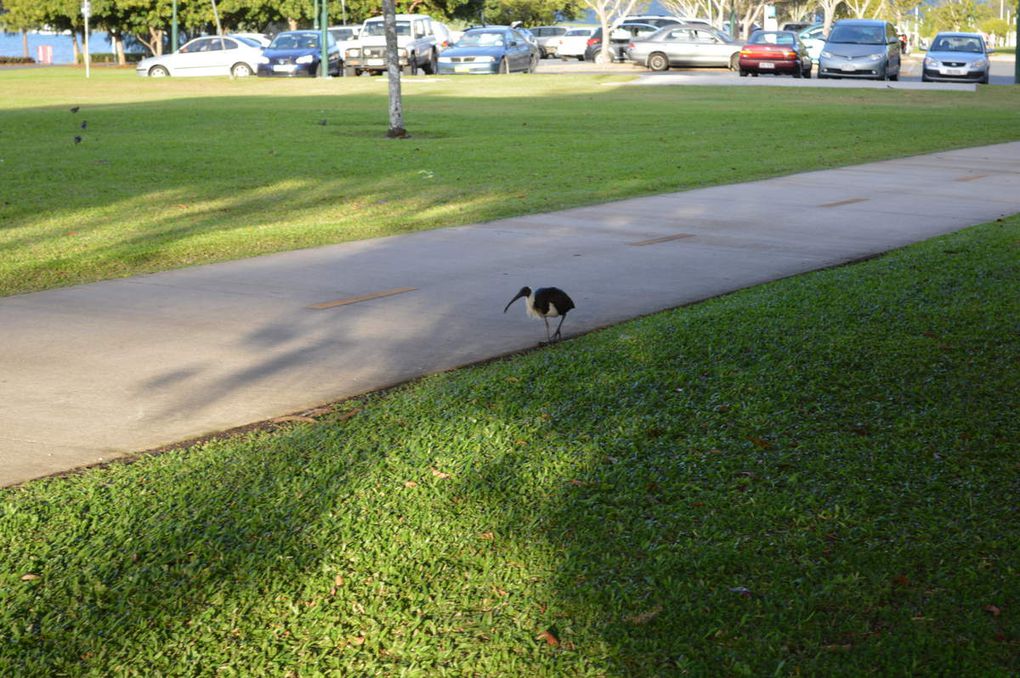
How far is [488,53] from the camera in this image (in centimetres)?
4156

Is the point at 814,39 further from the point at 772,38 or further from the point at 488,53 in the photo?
the point at 488,53

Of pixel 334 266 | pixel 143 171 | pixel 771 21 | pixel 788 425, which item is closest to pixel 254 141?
pixel 143 171

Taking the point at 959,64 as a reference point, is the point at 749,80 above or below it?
below

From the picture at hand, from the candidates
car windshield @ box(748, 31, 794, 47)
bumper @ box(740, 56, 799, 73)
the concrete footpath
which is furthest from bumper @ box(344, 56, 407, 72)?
the concrete footpath

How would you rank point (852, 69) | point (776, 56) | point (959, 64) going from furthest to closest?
point (776, 56)
point (959, 64)
point (852, 69)

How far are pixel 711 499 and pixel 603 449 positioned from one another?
620mm

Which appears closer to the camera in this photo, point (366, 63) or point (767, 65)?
point (767, 65)

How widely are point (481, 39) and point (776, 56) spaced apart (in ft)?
32.7

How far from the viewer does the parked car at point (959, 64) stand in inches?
1483

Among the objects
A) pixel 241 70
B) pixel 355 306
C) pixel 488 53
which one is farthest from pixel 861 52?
pixel 355 306

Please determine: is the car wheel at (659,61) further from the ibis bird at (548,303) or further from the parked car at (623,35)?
the ibis bird at (548,303)

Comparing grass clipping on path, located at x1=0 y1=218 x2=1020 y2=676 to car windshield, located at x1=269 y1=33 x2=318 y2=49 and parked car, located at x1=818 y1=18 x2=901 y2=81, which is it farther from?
car windshield, located at x1=269 y1=33 x2=318 y2=49

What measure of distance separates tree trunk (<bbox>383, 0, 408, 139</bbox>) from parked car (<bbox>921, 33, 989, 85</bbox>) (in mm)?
22392

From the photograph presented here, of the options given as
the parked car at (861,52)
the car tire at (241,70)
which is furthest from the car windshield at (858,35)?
the car tire at (241,70)
